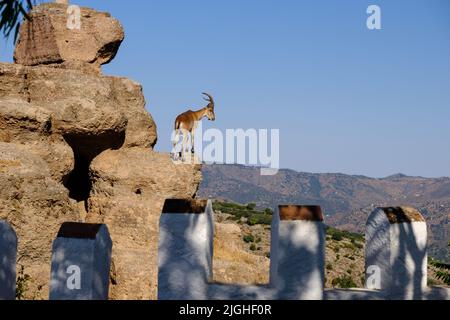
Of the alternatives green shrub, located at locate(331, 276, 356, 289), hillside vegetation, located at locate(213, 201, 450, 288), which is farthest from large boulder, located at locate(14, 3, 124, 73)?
green shrub, located at locate(331, 276, 356, 289)

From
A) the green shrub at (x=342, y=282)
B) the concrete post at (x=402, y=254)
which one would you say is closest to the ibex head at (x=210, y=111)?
the concrete post at (x=402, y=254)

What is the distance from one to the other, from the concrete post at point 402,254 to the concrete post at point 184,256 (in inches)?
81.8

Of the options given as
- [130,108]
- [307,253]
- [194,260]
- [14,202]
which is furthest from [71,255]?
[130,108]

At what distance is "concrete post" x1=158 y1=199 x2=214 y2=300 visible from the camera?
787 cm

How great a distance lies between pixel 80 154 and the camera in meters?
18.2

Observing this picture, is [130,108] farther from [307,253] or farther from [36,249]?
[307,253]

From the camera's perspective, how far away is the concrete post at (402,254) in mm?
8219

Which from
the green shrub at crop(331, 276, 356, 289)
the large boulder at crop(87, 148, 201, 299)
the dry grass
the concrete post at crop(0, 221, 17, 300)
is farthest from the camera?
the green shrub at crop(331, 276, 356, 289)

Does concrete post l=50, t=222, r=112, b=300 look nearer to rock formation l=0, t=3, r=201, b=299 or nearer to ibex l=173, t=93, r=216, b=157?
rock formation l=0, t=3, r=201, b=299

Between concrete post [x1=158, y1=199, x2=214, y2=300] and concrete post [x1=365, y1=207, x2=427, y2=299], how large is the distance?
208cm

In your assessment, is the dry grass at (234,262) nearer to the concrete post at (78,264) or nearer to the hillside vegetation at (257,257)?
the hillside vegetation at (257,257)

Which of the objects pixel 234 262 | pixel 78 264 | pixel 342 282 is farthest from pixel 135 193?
pixel 342 282

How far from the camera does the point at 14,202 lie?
47.9 feet

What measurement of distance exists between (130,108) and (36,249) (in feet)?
16.6
